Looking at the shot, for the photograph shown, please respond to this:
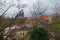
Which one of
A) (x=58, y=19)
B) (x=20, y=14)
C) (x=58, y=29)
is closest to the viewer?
(x=20, y=14)

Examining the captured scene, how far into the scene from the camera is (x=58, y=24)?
18438mm

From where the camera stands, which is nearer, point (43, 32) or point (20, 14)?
point (20, 14)

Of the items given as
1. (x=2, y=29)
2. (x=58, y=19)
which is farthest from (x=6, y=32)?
(x=58, y=19)

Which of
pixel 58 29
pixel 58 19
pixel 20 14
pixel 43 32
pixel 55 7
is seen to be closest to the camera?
pixel 20 14

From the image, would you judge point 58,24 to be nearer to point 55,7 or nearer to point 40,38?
point 55,7

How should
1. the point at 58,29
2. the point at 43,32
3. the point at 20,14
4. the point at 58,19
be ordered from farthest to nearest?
the point at 58,19
the point at 58,29
the point at 43,32
the point at 20,14

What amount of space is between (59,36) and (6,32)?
13.7 m

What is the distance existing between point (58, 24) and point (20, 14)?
50.0ft

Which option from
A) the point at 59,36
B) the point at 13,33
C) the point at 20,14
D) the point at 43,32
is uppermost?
the point at 20,14

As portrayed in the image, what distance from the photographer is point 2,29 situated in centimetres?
346

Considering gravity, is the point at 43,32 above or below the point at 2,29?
below

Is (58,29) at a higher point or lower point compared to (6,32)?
lower

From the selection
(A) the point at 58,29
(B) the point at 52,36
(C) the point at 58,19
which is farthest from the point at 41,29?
(C) the point at 58,19

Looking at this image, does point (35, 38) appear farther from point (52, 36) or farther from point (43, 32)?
point (52, 36)
